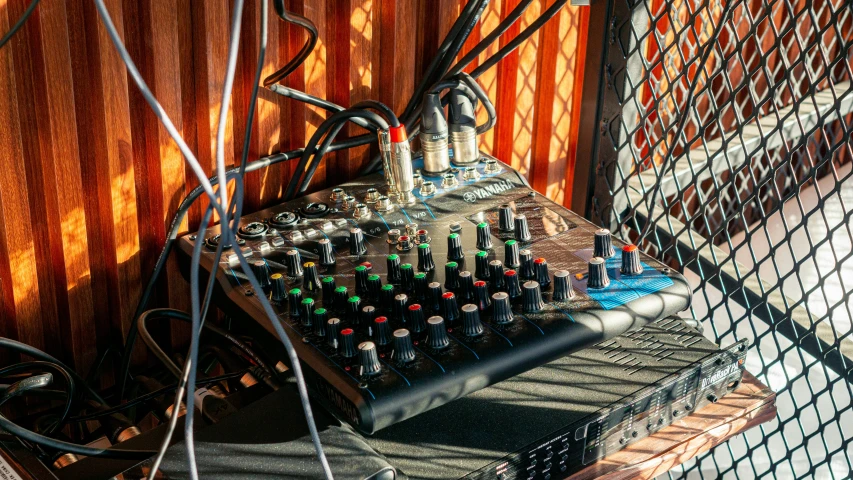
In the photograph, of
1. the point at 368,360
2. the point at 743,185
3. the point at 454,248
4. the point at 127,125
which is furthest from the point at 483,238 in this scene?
the point at 743,185

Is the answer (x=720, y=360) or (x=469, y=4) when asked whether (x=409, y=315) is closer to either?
(x=720, y=360)

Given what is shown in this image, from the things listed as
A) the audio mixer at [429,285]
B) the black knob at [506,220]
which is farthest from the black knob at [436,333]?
the black knob at [506,220]

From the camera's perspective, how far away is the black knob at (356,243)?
97cm

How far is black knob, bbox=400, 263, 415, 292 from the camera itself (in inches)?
35.5

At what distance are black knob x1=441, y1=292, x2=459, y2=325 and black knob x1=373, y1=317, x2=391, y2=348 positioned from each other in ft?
0.22

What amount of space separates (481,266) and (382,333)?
0.51ft

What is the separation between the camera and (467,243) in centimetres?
98

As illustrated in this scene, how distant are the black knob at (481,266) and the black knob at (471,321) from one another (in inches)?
3.2

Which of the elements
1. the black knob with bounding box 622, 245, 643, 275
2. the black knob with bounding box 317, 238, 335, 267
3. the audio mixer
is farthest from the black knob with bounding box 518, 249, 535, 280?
the black knob with bounding box 317, 238, 335, 267

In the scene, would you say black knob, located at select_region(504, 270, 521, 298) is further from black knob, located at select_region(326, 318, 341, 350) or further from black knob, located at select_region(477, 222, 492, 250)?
black knob, located at select_region(326, 318, 341, 350)

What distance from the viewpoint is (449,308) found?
0.86m

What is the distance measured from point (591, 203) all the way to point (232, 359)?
57 centimetres

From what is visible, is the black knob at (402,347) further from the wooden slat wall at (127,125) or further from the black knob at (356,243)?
the wooden slat wall at (127,125)

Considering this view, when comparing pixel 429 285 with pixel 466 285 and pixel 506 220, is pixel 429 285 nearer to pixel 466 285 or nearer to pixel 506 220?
pixel 466 285
